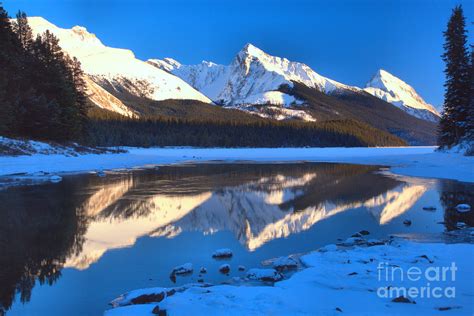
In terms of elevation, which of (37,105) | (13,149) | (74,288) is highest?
(37,105)

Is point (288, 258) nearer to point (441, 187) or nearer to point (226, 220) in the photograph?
point (226, 220)

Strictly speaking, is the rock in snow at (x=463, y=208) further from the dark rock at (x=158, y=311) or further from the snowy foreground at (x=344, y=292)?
the dark rock at (x=158, y=311)

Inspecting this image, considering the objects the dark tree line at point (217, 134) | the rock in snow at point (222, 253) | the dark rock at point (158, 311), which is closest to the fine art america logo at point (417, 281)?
the rock in snow at point (222, 253)

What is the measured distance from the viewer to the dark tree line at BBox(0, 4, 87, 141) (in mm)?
45438

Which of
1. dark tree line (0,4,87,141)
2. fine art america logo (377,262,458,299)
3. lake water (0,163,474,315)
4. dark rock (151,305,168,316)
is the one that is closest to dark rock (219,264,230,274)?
lake water (0,163,474,315)

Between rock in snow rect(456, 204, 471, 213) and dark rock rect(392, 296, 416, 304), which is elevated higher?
rock in snow rect(456, 204, 471, 213)

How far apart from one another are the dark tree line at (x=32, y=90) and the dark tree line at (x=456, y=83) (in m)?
47.3

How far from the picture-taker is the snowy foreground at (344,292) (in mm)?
6793

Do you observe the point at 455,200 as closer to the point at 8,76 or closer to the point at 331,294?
the point at 331,294

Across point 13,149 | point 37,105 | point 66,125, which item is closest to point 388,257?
point 13,149

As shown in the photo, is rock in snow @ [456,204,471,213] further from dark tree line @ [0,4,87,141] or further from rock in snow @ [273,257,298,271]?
dark tree line @ [0,4,87,141]

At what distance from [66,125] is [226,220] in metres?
43.8

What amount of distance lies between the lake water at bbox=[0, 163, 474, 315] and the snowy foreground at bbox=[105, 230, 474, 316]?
97cm

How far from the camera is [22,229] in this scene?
1309 cm
